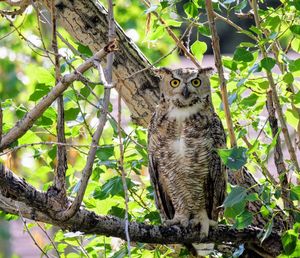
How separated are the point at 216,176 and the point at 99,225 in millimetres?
909

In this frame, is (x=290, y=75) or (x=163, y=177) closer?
(x=290, y=75)

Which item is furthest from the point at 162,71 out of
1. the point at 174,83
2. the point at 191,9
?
the point at 191,9

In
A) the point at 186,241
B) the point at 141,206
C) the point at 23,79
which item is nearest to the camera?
the point at 186,241

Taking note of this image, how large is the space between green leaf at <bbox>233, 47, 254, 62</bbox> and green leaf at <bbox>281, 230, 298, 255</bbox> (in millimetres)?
622

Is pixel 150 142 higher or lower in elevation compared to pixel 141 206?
higher

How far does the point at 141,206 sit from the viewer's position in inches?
133

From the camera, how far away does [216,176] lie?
3.43 metres

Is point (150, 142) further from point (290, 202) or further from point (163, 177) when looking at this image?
point (290, 202)

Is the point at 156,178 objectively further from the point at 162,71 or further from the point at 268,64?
the point at 268,64

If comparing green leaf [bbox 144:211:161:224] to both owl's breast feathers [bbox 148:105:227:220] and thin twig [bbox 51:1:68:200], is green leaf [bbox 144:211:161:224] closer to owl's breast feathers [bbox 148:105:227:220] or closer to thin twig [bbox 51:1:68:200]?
owl's breast feathers [bbox 148:105:227:220]

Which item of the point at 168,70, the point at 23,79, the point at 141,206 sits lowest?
the point at 141,206

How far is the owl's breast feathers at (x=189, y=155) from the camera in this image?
3.39m

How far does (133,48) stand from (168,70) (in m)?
0.18

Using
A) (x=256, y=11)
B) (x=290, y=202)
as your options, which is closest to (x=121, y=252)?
(x=290, y=202)
